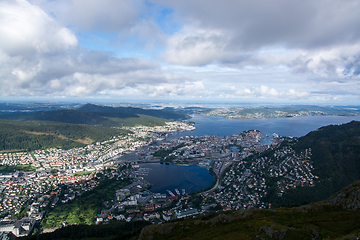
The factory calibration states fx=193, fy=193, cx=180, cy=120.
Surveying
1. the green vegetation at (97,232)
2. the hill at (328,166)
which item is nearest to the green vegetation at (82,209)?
the green vegetation at (97,232)

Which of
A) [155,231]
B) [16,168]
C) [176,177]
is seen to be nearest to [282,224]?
[155,231]

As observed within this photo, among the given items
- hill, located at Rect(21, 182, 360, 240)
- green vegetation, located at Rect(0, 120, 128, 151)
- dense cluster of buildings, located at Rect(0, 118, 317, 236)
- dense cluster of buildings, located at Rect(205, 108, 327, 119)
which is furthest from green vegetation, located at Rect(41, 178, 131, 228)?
dense cluster of buildings, located at Rect(205, 108, 327, 119)

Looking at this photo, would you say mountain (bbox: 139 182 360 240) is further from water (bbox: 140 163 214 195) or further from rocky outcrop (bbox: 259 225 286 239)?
water (bbox: 140 163 214 195)

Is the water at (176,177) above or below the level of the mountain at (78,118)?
below

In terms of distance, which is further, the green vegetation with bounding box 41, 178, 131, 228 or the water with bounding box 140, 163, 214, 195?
the water with bounding box 140, 163, 214, 195

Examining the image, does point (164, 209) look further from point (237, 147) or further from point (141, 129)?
point (141, 129)

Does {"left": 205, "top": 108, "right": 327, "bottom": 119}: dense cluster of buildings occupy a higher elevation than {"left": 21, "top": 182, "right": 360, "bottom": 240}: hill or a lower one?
higher

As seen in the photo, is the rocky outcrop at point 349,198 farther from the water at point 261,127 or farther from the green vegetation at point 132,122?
the green vegetation at point 132,122

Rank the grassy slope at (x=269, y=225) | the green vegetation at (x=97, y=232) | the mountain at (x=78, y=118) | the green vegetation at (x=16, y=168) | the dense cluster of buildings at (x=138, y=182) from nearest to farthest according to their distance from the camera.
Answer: the grassy slope at (x=269, y=225), the green vegetation at (x=97, y=232), the dense cluster of buildings at (x=138, y=182), the green vegetation at (x=16, y=168), the mountain at (x=78, y=118)
